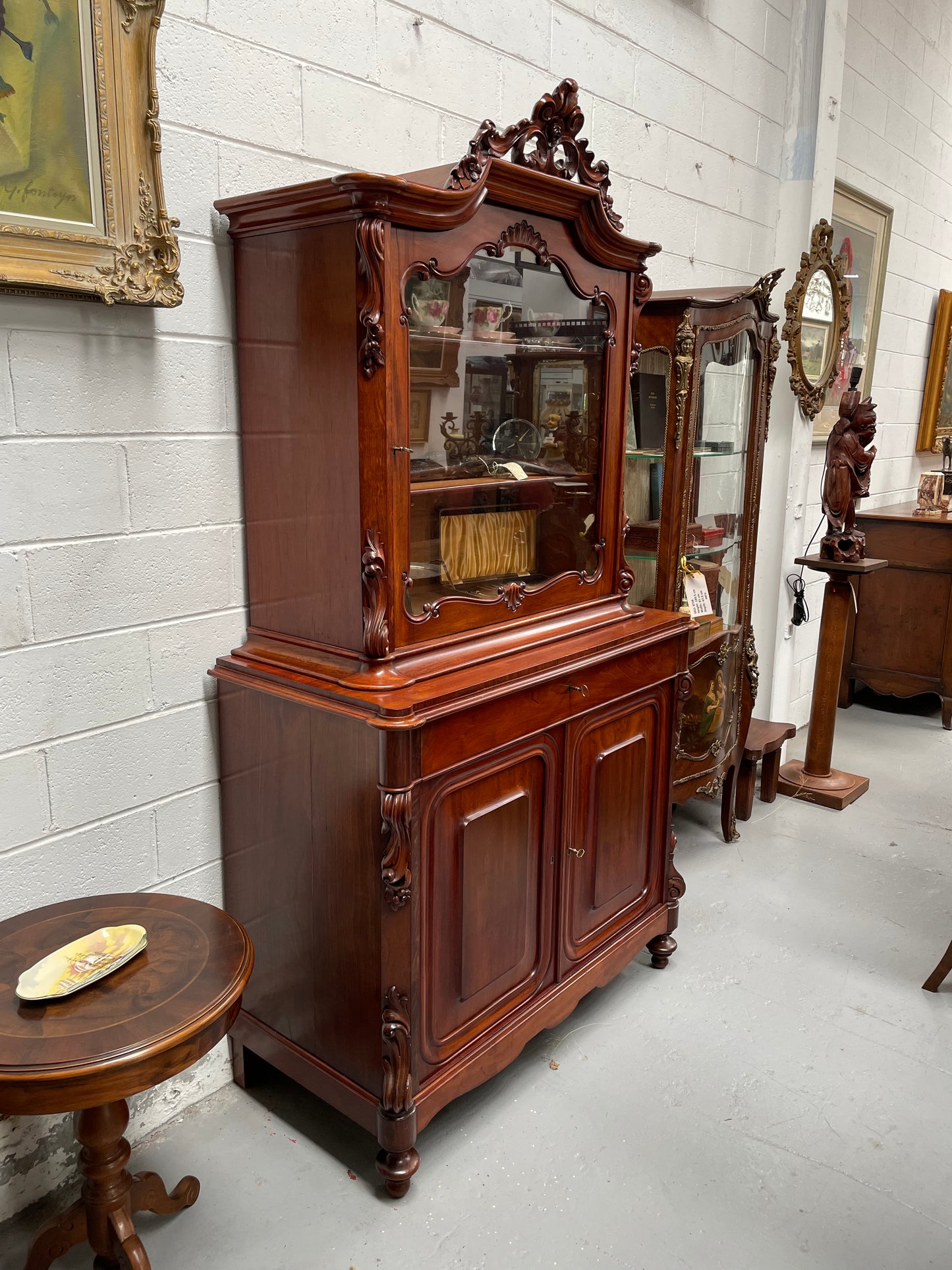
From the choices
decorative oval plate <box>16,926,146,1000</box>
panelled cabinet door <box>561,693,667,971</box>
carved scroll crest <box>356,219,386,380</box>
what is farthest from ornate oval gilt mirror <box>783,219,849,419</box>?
decorative oval plate <box>16,926,146,1000</box>

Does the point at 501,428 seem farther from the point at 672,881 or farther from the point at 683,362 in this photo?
the point at 672,881

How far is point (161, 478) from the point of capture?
5.87 ft

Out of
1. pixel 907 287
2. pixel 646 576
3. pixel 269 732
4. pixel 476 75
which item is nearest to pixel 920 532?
pixel 907 287

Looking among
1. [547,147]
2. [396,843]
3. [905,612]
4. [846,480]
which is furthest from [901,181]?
[396,843]

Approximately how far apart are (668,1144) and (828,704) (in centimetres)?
212

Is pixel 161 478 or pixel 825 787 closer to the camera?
pixel 161 478

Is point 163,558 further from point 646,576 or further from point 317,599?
point 646,576

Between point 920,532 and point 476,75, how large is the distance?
3269 millimetres

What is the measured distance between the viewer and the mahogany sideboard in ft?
15.1

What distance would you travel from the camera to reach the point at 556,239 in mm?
1973

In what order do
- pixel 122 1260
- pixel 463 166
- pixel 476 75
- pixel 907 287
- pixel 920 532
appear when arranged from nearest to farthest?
pixel 122 1260, pixel 463 166, pixel 476 75, pixel 920 532, pixel 907 287

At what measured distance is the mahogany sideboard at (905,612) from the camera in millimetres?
4590

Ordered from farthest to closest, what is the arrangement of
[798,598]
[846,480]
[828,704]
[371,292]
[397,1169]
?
[798,598] → [828,704] → [846,480] → [397,1169] → [371,292]

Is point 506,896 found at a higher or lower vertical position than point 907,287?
lower
